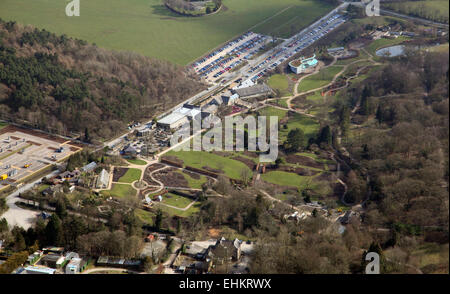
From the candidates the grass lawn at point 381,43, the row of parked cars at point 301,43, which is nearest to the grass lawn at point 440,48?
the grass lawn at point 381,43

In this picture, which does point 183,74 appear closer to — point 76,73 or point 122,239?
point 76,73

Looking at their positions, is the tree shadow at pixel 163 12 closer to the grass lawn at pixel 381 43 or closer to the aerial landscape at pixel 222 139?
the aerial landscape at pixel 222 139

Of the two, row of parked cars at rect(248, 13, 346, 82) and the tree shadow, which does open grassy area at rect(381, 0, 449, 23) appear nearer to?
row of parked cars at rect(248, 13, 346, 82)

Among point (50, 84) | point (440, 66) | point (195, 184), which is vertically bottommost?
point (195, 184)

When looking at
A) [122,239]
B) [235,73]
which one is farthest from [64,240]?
[235,73]

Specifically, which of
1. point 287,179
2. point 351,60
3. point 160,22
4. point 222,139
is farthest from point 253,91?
point 160,22

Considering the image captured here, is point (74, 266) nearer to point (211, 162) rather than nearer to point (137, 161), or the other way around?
point (137, 161)

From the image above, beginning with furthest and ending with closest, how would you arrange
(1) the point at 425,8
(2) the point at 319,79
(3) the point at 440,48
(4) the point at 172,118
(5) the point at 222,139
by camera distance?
1. (1) the point at 425,8
2. (2) the point at 319,79
3. (4) the point at 172,118
4. (3) the point at 440,48
5. (5) the point at 222,139

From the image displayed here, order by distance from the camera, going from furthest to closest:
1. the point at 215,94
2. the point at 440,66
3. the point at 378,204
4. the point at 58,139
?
the point at 215,94, the point at 58,139, the point at 440,66, the point at 378,204
